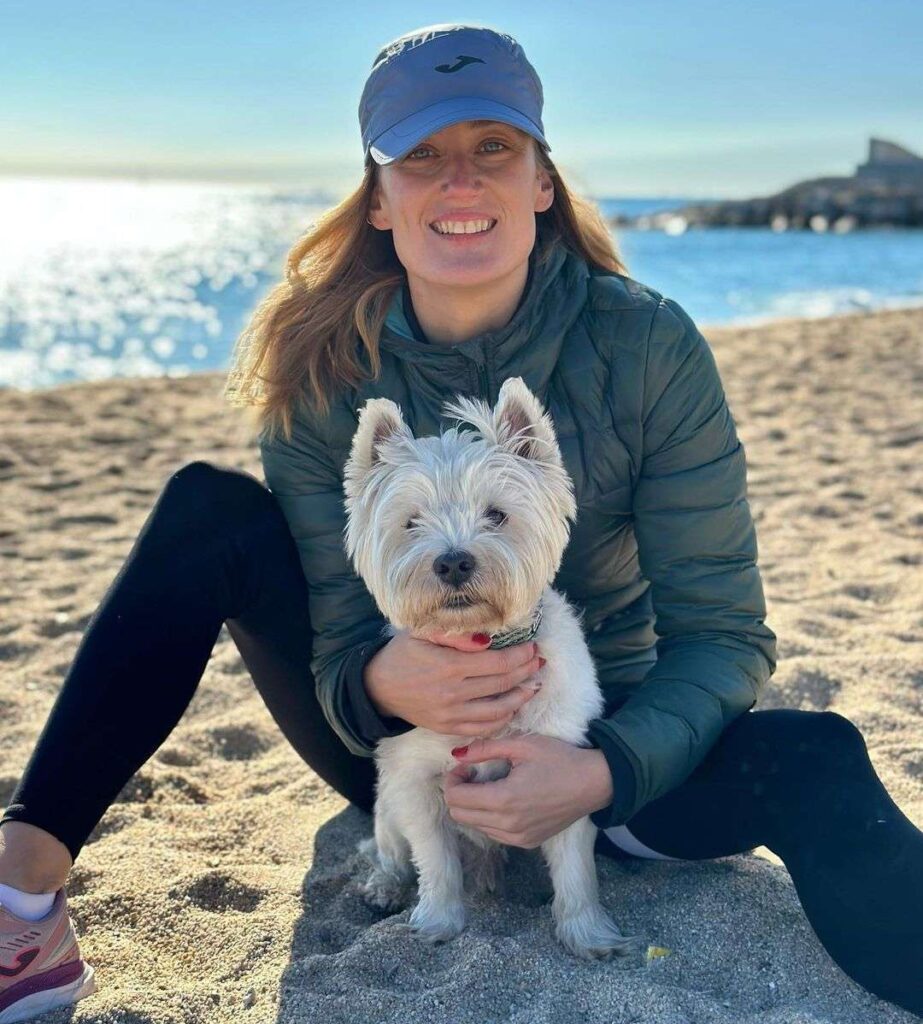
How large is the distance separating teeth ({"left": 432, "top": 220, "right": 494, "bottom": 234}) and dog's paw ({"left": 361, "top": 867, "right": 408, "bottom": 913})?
5.03 feet

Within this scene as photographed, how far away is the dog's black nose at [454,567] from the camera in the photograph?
2.27 m

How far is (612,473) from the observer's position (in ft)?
8.74

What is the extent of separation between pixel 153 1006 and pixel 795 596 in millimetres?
3026

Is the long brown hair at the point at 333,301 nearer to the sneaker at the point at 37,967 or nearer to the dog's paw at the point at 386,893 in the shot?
the dog's paw at the point at 386,893

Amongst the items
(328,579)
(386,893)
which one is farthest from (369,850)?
(328,579)

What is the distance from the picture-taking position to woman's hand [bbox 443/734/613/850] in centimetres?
236

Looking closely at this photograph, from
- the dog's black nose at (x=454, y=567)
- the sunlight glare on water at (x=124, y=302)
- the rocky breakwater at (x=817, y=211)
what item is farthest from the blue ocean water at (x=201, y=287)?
the rocky breakwater at (x=817, y=211)

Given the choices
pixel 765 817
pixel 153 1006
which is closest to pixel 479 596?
pixel 765 817

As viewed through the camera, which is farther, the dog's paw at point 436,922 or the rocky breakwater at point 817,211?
the rocky breakwater at point 817,211

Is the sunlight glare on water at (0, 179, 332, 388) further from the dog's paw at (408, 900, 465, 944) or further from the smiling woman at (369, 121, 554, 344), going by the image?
the dog's paw at (408, 900, 465, 944)

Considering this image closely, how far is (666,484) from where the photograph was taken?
261cm

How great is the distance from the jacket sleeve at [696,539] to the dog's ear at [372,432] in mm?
602

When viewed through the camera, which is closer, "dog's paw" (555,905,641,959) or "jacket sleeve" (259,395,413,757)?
"dog's paw" (555,905,641,959)

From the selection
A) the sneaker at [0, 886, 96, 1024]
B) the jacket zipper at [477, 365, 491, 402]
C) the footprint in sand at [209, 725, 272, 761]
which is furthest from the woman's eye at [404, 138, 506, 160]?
the footprint in sand at [209, 725, 272, 761]
